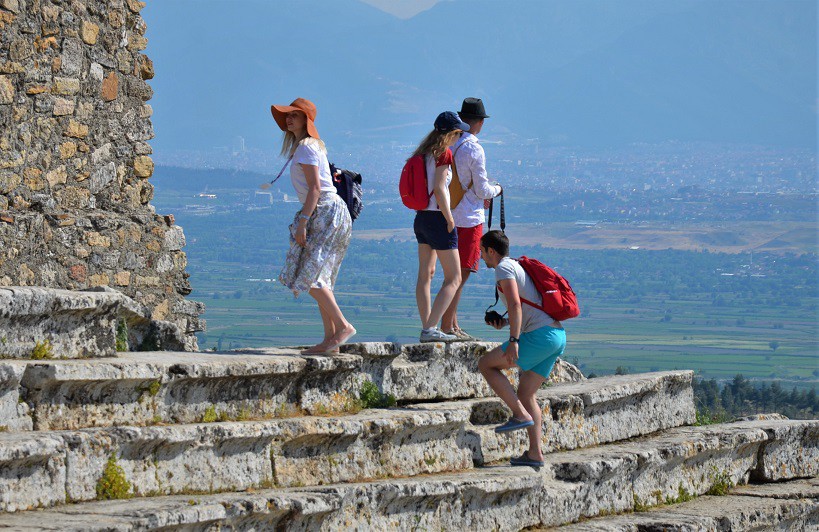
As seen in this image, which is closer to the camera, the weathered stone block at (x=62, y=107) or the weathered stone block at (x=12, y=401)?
the weathered stone block at (x=12, y=401)

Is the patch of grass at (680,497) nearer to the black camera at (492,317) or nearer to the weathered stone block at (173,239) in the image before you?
the black camera at (492,317)

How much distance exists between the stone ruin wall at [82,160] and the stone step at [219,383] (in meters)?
2.47

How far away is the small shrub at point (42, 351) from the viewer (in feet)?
26.3

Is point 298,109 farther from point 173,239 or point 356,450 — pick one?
point 173,239

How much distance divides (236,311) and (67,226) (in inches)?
3394

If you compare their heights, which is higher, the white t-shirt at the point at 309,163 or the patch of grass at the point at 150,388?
the white t-shirt at the point at 309,163

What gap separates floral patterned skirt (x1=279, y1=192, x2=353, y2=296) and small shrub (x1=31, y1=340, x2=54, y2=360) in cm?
184

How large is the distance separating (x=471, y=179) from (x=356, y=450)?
2.60 meters

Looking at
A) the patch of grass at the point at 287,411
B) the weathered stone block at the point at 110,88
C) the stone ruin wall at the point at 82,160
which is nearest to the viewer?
the patch of grass at the point at 287,411

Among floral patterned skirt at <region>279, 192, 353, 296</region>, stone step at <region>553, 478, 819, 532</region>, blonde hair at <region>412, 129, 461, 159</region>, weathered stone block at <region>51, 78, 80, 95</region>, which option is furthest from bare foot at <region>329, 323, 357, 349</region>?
weathered stone block at <region>51, 78, 80, 95</region>

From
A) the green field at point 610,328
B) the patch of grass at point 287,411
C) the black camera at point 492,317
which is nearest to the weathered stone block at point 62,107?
the patch of grass at point 287,411

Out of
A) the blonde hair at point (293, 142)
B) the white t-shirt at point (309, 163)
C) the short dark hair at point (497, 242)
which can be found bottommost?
the short dark hair at point (497, 242)

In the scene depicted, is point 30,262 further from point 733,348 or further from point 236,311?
point 733,348

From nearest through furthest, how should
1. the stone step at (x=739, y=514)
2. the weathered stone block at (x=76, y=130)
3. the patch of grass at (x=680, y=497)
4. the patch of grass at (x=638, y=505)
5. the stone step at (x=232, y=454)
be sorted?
the stone step at (x=232, y=454) → the stone step at (x=739, y=514) → the patch of grass at (x=638, y=505) → the patch of grass at (x=680, y=497) → the weathered stone block at (x=76, y=130)
